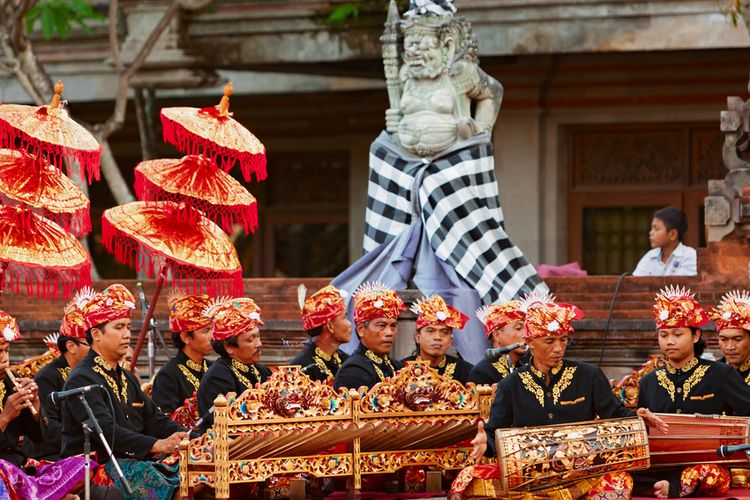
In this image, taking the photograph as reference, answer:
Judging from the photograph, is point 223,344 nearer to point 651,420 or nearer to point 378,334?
point 378,334

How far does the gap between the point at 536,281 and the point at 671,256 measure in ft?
4.24

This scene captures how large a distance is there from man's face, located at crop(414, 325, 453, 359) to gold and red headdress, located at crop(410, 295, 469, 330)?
0.03 metres

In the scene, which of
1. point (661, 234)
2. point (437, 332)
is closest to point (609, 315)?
point (661, 234)

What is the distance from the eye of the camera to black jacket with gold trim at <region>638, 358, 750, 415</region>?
11.2 m

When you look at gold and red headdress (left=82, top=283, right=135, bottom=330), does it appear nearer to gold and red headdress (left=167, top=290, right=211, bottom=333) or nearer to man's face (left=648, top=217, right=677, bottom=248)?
gold and red headdress (left=167, top=290, right=211, bottom=333)

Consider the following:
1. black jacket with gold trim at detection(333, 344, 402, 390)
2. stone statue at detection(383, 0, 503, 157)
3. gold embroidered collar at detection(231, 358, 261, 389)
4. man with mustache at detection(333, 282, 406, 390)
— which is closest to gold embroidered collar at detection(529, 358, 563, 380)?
black jacket with gold trim at detection(333, 344, 402, 390)

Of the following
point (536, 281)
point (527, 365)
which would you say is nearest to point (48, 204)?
point (527, 365)

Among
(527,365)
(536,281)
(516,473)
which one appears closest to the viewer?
(516,473)

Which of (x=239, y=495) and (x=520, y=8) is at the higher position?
(x=520, y=8)

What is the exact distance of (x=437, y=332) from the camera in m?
12.4

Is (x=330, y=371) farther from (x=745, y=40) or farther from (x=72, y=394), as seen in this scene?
(x=745, y=40)

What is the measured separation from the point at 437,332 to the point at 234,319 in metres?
1.63

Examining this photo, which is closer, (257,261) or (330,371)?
(330,371)

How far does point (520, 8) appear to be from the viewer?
60.8 feet
